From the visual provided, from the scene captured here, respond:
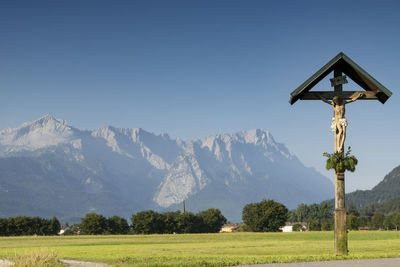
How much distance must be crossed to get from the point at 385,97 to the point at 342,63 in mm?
3132

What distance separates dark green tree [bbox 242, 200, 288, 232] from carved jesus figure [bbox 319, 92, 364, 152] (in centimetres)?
16135

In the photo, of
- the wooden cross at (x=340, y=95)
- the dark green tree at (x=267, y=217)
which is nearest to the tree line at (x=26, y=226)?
the dark green tree at (x=267, y=217)

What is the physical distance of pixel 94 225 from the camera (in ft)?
564

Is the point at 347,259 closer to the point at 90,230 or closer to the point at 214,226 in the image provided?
the point at 90,230

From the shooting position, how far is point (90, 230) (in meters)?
172

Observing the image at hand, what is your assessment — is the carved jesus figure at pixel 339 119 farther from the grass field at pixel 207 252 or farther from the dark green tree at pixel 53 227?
the dark green tree at pixel 53 227

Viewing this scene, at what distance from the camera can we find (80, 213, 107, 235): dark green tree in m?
172

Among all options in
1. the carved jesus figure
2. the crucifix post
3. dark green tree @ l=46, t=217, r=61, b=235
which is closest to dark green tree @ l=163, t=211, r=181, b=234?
dark green tree @ l=46, t=217, r=61, b=235

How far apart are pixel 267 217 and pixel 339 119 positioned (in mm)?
163415

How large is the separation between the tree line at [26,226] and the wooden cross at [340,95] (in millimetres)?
161625

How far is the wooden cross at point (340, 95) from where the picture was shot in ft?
87.9

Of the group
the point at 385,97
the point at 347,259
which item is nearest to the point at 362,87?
the point at 385,97

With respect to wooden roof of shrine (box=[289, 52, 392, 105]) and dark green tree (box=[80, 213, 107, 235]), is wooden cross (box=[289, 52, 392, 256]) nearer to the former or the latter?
wooden roof of shrine (box=[289, 52, 392, 105])

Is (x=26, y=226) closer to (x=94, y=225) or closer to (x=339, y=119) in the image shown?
(x=94, y=225)
